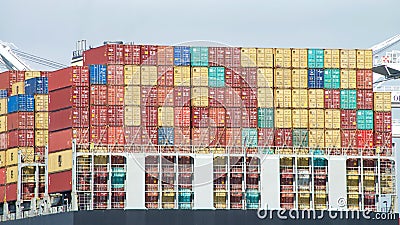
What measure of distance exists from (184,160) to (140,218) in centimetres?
399

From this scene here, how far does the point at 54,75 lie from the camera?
67312 mm

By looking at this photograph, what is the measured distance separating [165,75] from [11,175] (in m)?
12.4

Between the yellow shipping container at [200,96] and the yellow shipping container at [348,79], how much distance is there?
7.57 m

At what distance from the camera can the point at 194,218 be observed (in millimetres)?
63812

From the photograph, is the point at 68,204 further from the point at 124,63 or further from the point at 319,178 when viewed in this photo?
the point at 319,178

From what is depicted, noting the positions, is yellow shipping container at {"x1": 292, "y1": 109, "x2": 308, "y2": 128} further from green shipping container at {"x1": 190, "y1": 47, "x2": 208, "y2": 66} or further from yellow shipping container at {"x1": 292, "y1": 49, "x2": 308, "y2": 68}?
green shipping container at {"x1": 190, "y1": 47, "x2": 208, "y2": 66}

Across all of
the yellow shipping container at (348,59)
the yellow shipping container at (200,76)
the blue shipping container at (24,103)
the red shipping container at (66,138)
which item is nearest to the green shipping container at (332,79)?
the yellow shipping container at (348,59)

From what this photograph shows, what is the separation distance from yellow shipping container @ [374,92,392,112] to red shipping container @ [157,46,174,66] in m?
11.4

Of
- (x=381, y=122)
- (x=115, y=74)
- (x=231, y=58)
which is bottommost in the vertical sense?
(x=381, y=122)

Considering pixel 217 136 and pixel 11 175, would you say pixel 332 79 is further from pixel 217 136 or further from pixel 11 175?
pixel 11 175

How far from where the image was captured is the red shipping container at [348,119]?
66.9 metres

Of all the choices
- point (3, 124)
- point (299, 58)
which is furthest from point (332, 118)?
point (3, 124)

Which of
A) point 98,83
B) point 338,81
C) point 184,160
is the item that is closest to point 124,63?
point 98,83

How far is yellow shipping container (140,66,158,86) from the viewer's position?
213 feet
